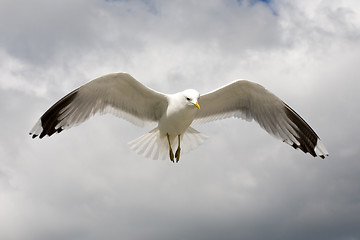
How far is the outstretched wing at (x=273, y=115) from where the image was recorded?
655 cm

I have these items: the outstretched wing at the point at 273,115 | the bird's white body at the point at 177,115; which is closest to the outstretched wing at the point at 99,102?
the bird's white body at the point at 177,115

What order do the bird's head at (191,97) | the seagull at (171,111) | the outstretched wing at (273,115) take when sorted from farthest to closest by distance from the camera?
the outstretched wing at (273,115), the seagull at (171,111), the bird's head at (191,97)

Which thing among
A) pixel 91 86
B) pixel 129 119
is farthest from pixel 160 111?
pixel 91 86

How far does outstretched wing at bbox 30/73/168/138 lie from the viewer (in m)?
6.05

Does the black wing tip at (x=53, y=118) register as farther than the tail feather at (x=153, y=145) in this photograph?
No

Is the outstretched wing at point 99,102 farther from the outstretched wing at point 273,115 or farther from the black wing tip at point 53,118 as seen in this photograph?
the outstretched wing at point 273,115

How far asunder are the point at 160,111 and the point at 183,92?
2.05 feet

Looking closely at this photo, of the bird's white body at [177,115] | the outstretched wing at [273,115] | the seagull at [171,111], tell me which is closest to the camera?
the bird's white body at [177,115]

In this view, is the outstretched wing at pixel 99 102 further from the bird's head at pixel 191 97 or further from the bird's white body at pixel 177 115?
the bird's head at pixel 191 97

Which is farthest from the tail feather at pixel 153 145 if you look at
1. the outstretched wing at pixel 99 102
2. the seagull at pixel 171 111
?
the outstretched wing at pixel 99 102

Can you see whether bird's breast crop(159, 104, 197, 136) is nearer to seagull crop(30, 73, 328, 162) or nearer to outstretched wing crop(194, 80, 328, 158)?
seagull crop(30, 73, 328, 162)

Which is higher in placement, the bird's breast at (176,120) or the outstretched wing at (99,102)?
the outstretched wing at (99,102)

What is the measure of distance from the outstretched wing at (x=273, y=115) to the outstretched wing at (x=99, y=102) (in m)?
0.79

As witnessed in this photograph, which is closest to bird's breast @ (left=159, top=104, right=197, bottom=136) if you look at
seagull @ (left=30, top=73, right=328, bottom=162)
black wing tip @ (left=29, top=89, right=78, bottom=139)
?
seagull @ (left=30, top=73, right=328, bottom=162)
